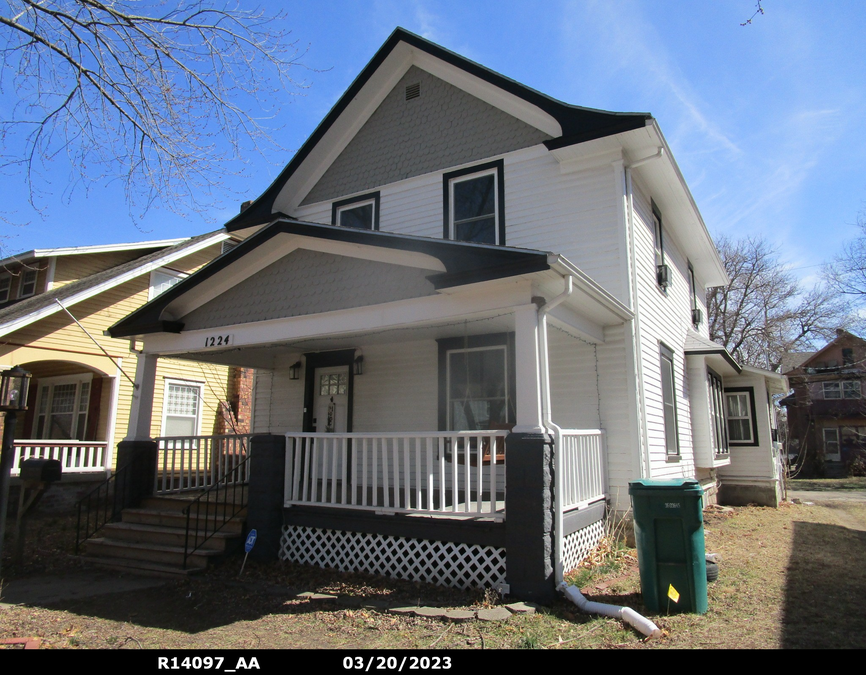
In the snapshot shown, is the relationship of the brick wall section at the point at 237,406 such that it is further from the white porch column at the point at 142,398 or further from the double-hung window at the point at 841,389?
the double-hung window at the point at 841,389

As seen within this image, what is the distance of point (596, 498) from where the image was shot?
7809 mm

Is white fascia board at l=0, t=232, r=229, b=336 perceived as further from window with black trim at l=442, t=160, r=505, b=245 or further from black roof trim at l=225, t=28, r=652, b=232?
window with black trim at l=442, t=160, r=505, b=245

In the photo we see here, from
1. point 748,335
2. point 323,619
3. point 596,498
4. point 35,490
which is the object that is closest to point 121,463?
point 35,490

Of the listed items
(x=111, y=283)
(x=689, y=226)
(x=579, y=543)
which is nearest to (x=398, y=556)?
(x=579, y=543)

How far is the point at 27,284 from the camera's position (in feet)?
53.3

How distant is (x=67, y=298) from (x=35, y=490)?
617cm

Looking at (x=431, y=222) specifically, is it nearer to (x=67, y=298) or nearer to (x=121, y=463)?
(x=121, y=463)

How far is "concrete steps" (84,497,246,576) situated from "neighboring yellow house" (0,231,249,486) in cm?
532

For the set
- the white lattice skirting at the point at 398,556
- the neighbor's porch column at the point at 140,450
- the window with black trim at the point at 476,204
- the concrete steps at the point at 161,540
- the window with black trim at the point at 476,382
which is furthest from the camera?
the window with black trim at the point at 476,204

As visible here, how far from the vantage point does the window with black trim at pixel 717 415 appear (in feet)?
42.3

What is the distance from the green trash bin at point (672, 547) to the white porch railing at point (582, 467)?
43.4 inches

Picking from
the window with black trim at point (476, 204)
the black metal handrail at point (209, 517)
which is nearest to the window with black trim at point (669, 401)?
the window with black trim at point (476, 204)

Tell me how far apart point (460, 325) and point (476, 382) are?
1.07 metres

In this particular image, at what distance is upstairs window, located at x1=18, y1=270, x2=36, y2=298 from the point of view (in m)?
16.1
